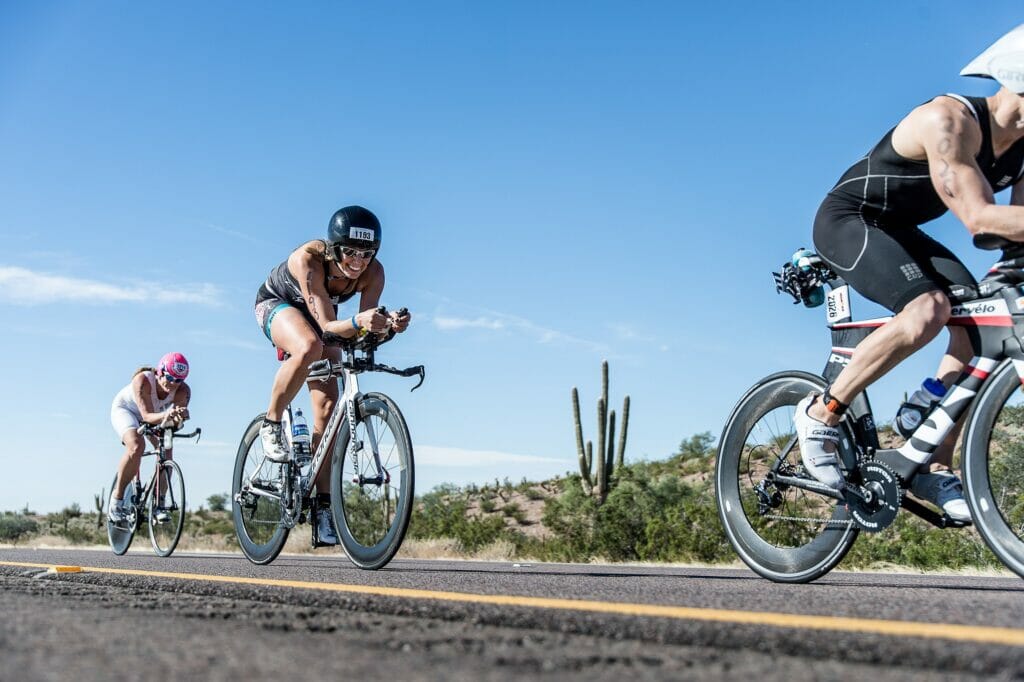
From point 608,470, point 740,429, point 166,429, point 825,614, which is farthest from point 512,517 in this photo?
point 825,614

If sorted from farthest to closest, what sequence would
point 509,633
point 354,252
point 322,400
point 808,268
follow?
1. point 322,400
2. point 354,252
3. point 808,268
4. point 509,633

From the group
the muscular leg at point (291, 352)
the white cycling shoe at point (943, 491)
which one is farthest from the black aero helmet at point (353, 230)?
the white cycling shoe at point (943, 491)

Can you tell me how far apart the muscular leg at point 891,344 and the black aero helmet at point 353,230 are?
3315 millimetres

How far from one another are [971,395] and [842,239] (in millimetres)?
942

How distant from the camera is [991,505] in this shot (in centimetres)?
413

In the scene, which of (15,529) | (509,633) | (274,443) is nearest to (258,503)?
(274,443)

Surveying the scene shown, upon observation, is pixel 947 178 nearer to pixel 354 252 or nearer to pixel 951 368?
pixel 951 368

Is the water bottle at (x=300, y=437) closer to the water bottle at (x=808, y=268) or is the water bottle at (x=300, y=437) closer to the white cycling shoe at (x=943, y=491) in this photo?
the water bottle at (x=808, y=268)

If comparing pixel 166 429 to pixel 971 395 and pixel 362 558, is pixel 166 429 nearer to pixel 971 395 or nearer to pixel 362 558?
pixel 362 558

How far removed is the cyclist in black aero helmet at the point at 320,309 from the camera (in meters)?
6.72

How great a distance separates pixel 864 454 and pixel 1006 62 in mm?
1767

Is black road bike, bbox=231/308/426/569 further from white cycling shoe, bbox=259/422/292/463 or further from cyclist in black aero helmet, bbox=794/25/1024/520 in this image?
cyclist in black aero helmet, bbox=794/25/1024/520

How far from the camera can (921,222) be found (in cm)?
484

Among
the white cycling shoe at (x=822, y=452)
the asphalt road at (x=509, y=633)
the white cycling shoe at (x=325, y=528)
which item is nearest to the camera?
the asphalt road at (x=509, y=633)
